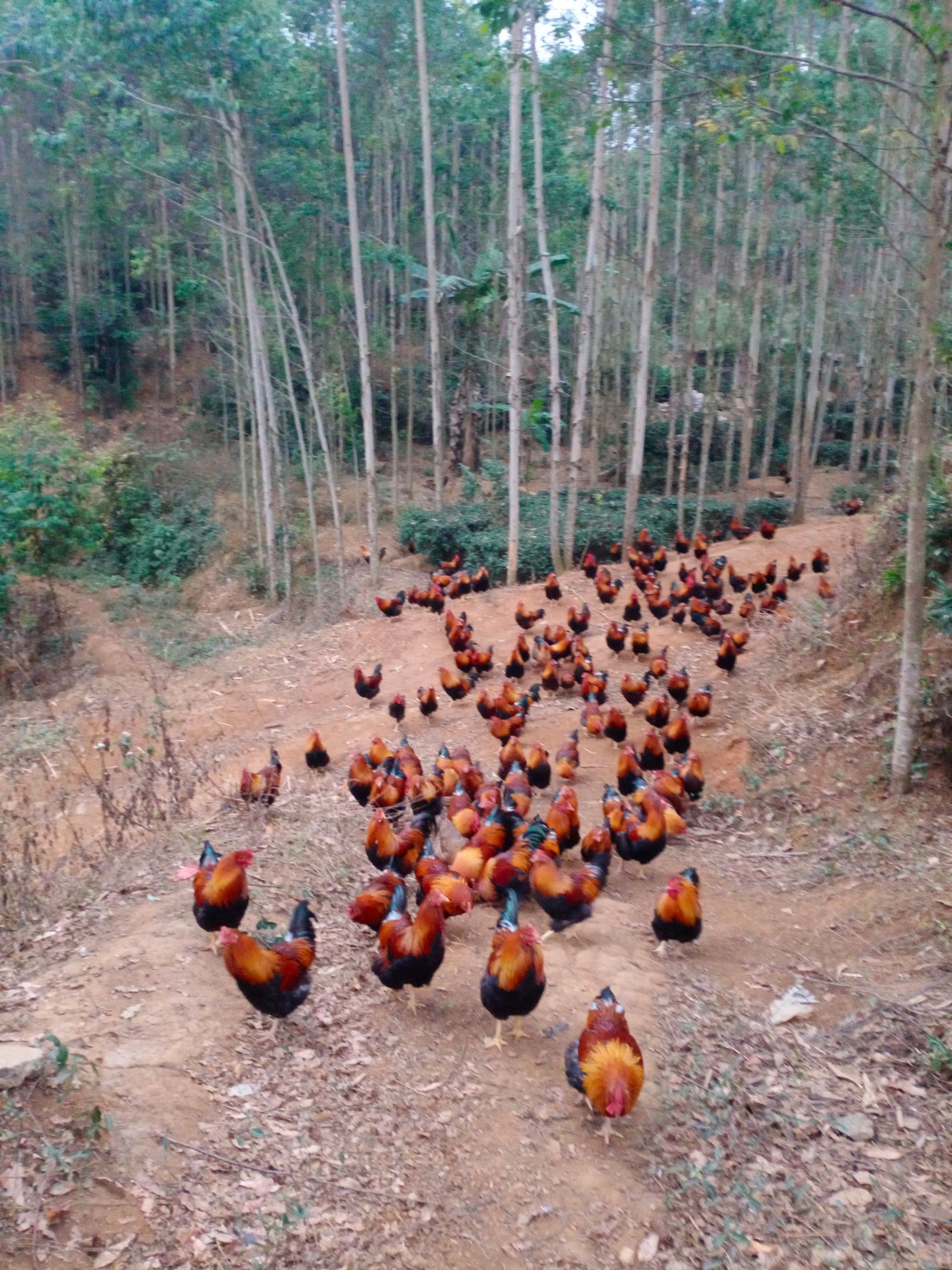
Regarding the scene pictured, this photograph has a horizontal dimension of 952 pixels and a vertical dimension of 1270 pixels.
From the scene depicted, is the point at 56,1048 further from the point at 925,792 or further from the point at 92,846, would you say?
the point at 925,792

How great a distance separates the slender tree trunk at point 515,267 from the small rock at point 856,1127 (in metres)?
12.3

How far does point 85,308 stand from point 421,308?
969 centimetres

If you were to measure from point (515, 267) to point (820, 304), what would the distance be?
601 centimetres

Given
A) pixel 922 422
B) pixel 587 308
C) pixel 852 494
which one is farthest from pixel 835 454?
pixel 922 422

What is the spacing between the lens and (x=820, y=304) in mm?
16750

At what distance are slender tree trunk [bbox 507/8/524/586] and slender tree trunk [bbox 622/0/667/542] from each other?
2.02 m

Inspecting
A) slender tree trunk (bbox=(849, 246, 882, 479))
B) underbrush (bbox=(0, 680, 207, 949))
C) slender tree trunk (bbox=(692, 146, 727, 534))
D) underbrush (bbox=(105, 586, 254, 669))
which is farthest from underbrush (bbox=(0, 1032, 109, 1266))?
slender tree trunk (bbox=(849, 246, 882, 479))

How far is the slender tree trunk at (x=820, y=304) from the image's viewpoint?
15.3 meters

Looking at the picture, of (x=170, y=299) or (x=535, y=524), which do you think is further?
(x=170, y=299)

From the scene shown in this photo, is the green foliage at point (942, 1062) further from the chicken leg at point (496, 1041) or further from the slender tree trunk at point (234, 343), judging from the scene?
the slender tree trunk at point (234, 343)

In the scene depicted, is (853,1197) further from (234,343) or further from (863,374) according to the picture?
(863,374)

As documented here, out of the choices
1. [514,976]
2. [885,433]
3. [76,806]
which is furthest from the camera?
[885,433]

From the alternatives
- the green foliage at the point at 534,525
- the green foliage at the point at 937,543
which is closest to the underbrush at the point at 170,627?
the green foliage at the point at 534,525

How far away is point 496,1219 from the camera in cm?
354
